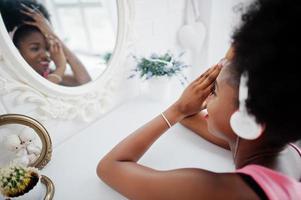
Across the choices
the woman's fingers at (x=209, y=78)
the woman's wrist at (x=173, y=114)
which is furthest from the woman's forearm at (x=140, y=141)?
the woman's fingers at (x=209, y=78)

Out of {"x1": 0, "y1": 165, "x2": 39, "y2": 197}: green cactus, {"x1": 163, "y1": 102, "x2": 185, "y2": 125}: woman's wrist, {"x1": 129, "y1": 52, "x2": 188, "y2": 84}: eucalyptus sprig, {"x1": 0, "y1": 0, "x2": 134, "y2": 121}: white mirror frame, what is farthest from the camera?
{"x1": 129, "y1": 52, "x2": 188, "y2": 84}: eucalyptus sprig

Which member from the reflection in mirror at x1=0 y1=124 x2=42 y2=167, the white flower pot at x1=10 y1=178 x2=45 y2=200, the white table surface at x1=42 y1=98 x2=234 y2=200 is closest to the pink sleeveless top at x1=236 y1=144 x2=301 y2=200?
the white table surface at x1=42 y1=98 x2=234 y2=200

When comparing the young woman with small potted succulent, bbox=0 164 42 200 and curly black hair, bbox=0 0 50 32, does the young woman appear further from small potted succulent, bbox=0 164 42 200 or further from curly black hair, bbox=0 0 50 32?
curly black hair, bbox=0 0 50 32

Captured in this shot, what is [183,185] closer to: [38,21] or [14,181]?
[14,181]

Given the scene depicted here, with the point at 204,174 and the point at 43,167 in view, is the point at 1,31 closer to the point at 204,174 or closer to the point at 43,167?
the point at 43,167

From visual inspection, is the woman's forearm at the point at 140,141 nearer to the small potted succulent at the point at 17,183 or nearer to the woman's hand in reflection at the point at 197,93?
the woman's hand in reflection at the point at 197,93

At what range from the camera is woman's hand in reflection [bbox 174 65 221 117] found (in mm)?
641

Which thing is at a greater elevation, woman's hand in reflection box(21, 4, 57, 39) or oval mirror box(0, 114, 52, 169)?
woman's hand in reflection box(21, 4, 57, 39)

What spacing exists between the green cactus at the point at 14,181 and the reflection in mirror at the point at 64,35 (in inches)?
10.7

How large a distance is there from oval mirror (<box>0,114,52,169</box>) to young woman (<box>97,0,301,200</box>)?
7.2 inches

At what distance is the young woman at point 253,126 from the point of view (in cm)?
35

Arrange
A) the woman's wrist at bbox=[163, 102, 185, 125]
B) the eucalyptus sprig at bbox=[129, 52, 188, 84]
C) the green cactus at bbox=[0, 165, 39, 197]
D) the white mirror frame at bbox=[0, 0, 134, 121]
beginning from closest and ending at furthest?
the green cactus at bbox=[0, 165, 39, 197] → the white mirror frame at bbox=[0, 0, 134, 121] → the woman's wrist at bbox=[163, 102, 185, 125] → the eucalyptus sprig at bbox=[129, 52, 188, 84]

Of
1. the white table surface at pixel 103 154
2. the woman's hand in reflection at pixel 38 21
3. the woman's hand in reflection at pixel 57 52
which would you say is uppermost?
the woman's hand in reflection at pixel 38 21

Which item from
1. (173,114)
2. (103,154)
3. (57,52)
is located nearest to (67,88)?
(57,52)
